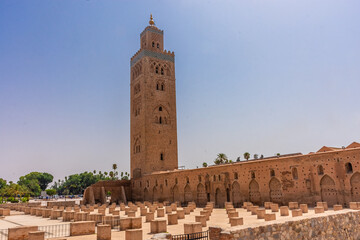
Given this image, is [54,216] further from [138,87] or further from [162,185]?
[138,87]

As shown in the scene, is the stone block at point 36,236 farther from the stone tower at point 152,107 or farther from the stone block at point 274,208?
the stone tower at point 152,107

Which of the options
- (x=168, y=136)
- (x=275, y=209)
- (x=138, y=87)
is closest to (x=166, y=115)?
(x=168, y=136)

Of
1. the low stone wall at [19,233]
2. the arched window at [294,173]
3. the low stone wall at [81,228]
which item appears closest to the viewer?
the low stone wall at [19,233]

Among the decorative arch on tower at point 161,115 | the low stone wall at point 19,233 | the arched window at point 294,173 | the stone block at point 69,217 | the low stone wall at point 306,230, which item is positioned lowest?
the stone block at point 69,217

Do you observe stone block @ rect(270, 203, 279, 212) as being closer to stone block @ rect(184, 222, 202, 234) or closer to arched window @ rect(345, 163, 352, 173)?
arched window @ rect(345, 163, 352, 173)

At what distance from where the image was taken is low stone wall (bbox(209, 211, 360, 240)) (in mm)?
6672

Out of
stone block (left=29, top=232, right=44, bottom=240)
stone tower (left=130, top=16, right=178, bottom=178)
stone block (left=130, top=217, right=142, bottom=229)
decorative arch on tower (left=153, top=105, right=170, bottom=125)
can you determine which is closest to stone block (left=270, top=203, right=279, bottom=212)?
stone block (left=130, top=217, right=142, bottom=229)

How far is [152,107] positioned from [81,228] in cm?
2873

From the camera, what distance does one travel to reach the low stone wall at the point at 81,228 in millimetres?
11102

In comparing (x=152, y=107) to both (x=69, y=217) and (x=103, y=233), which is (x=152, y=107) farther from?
(x=103, y=233)

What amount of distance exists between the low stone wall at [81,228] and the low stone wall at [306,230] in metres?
A: 6.27

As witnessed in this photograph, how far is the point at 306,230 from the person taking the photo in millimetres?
7957

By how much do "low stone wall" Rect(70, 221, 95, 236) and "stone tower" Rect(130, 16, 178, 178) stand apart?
1003 inches

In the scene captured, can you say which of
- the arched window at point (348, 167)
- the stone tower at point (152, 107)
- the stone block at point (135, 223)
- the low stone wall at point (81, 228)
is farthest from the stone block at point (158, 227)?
the stone tower at point (152, 107)
